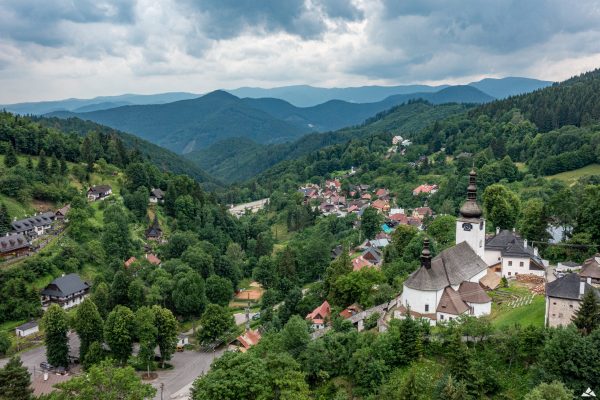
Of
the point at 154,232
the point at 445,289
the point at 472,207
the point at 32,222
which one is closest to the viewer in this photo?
the point at 445,289

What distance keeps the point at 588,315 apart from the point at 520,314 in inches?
269

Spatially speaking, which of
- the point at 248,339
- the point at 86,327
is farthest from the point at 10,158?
the point at 248,339

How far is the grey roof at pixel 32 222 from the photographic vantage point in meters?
63.5

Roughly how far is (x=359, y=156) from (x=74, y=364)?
386 ft

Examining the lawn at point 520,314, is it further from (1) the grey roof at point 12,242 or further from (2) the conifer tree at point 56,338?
(1) the grey roof at point 12,242

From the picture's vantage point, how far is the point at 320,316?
46375mm

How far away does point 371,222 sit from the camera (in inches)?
3287

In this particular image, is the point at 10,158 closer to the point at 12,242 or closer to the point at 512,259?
the point at 12,242

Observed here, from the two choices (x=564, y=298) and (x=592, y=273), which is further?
(x=592, y=273)

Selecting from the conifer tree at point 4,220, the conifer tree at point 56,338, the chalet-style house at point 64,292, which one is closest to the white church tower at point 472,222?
the conifer tree at point 56,338

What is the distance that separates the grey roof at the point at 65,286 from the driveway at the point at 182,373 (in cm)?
1588

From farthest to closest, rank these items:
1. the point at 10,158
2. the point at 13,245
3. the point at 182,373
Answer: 1. the point at 10,158
2. the point at 13,245
3. the point at 182,373

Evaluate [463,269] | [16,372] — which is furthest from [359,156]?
[16,372]

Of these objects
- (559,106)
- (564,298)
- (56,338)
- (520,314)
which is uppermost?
(559,106)
